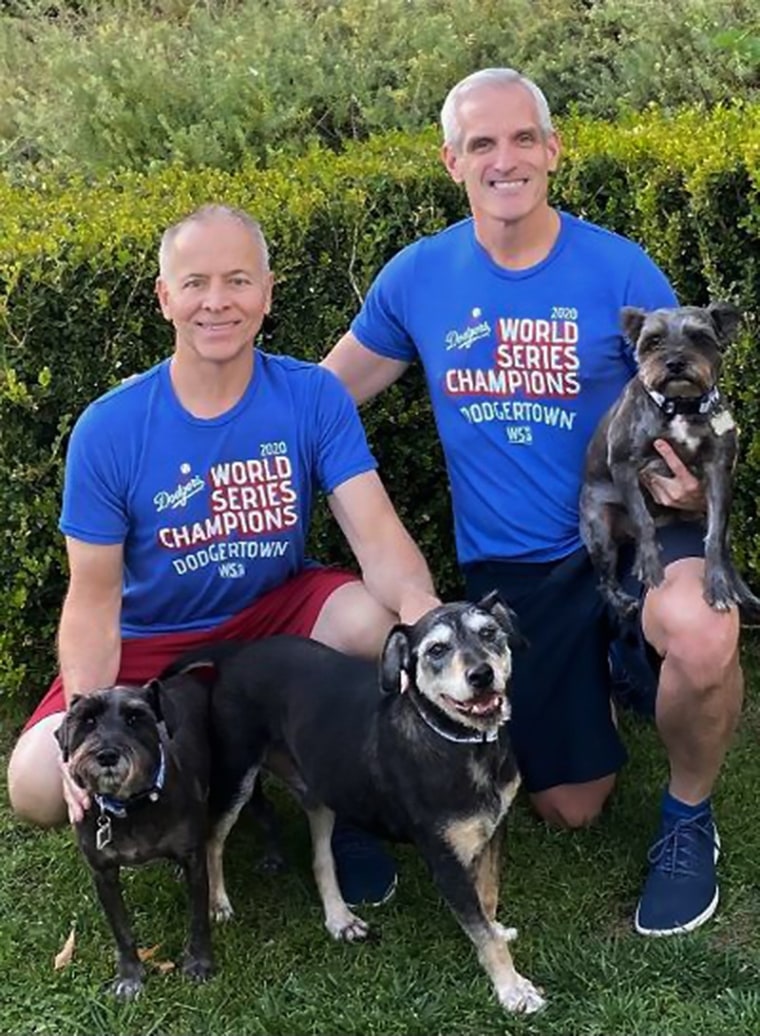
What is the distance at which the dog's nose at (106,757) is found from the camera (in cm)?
352

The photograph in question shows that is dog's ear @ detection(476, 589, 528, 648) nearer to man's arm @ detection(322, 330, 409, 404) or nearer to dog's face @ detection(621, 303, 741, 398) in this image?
dog's face @ detection(621, 303, 741, 398)

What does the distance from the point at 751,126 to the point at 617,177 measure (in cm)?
69

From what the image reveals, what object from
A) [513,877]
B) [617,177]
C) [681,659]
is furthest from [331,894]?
[617,177]

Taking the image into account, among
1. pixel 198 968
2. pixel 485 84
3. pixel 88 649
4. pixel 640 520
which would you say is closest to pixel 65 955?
pixel 198 968

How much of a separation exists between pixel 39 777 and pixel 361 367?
1698 mm

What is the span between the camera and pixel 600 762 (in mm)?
4488

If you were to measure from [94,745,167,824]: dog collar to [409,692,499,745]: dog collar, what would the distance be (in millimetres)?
722

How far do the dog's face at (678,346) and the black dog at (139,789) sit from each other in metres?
1.65

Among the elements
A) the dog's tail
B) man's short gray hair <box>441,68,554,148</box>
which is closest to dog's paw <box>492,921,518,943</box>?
the dog's tail

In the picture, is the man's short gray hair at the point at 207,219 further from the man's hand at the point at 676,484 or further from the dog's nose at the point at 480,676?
the dog's nose at the point at 480,676

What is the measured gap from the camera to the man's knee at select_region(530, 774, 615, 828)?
4531 millimetres

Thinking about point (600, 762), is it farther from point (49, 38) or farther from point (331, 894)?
point (49, 38)

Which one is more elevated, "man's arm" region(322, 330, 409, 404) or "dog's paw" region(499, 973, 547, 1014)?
"man's arm" region(322, 330, 409, 404)

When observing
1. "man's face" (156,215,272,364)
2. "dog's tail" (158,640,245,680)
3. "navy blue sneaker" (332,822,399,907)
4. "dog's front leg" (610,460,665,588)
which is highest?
"man's face" (156,215,272,364)
